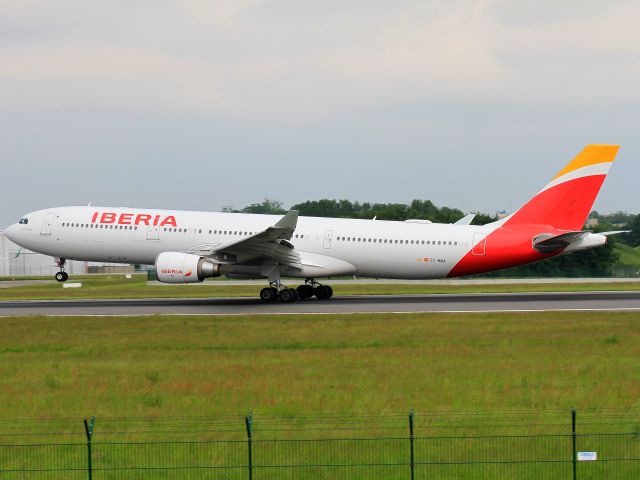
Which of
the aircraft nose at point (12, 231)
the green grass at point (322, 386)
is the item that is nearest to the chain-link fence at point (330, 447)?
the green grass at point (322, 386)

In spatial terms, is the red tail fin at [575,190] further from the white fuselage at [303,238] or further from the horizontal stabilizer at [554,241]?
the white fuselage at [303,238]

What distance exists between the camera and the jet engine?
3806cm

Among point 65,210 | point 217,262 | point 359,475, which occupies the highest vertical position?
point 65,210

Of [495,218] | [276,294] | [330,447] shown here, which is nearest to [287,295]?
[276,294]

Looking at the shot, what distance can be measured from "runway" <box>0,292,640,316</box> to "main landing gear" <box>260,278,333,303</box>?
18.9 inches

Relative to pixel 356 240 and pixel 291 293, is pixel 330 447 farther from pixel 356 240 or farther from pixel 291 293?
pixel 356 240

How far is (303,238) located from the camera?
138ft

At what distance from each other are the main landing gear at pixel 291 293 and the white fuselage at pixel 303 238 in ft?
7.04

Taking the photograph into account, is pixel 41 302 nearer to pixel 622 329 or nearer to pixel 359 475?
pixel 622 329

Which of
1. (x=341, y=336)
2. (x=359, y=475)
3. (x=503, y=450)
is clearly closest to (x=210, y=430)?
(x=359, y=475)

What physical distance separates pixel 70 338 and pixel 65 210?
58.6 ft

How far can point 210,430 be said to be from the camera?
1559 centimetres

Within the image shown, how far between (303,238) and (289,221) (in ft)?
13.3

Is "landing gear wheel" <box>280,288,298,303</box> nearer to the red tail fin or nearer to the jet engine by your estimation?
the jet engine
